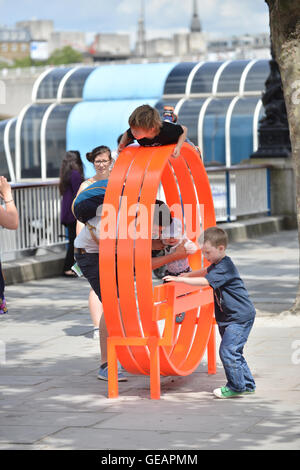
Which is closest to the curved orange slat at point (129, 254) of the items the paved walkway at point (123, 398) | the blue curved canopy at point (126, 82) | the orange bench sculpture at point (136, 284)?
the orange bench sculpture at point (136, 284)

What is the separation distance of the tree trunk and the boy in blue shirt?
10.2ft

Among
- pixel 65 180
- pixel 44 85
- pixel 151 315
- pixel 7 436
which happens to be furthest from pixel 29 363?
pixel 44 85

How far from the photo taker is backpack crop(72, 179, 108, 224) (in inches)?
305

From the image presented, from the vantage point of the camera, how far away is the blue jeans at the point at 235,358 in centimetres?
704

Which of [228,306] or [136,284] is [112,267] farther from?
[228,306]

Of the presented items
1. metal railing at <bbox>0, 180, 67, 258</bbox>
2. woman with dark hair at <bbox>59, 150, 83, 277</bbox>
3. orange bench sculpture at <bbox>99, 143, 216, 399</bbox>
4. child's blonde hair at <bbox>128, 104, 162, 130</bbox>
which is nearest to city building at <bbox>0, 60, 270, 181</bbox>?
metal railing at <bbox>0, 180, 67, 258</bbox>

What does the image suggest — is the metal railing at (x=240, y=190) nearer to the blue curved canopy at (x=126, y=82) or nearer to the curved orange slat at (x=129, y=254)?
the curved orange slat at (x=129, y=254)

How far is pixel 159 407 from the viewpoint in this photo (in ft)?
22.5

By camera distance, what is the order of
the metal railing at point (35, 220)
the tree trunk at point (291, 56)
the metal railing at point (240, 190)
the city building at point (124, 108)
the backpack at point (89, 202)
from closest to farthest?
1. the backpack at point (89, 202)
2. the tree trunk at point (291, 56)
3. the metal railing at point (35, 220)
4. the metal railing at point (240, 190)
5. the city building at point (124, 108)

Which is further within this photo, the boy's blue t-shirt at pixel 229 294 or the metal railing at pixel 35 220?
the metal railing at pixel 35 220

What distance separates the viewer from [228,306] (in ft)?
23.5

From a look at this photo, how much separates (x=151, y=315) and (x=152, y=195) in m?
0.81

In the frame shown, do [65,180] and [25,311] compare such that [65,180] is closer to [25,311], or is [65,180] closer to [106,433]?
[25,311]

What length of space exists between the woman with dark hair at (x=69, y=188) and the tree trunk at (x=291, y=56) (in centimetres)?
417
